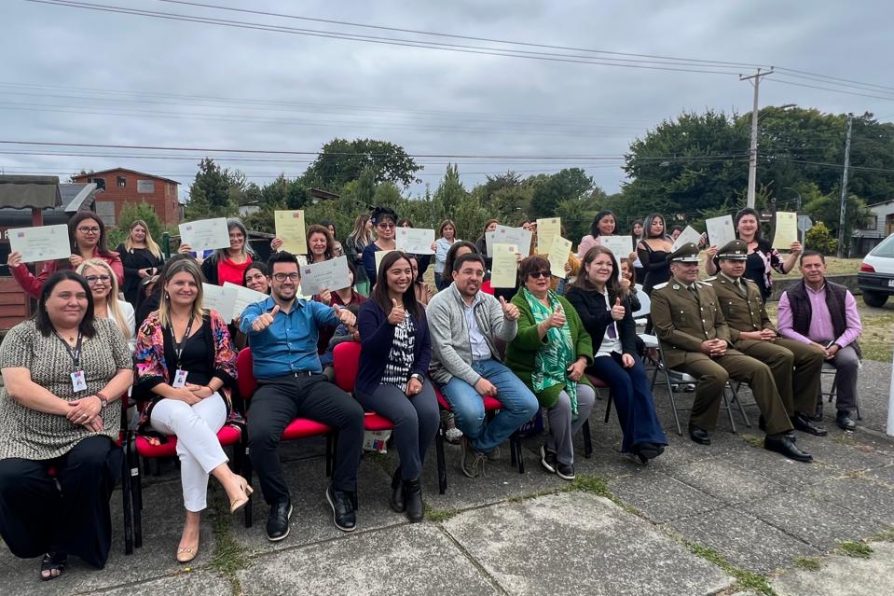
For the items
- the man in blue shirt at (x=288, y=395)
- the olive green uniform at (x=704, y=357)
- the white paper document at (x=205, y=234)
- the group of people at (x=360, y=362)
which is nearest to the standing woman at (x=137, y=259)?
the group of people at (x=360, y=362)

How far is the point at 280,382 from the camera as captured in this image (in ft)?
12.6

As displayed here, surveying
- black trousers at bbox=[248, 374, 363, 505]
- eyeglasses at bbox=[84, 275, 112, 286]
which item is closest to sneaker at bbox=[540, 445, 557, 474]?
black trousers at bbox=[248, 374, 363, 505]

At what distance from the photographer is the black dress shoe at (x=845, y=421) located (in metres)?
5.30

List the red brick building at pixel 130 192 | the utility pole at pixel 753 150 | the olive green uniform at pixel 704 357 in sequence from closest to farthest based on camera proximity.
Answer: the olive green uniform at pixel 704 357
the utility pole at pixel 753 150
the red brick building at pixel 130 192

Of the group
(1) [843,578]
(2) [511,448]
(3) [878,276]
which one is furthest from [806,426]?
(3) [878,276]

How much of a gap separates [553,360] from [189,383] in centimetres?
255

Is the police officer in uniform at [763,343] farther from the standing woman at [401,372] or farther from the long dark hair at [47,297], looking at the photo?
the long dark hair at [47,297]

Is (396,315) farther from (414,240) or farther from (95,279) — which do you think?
(414,240)

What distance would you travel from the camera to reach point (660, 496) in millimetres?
3971

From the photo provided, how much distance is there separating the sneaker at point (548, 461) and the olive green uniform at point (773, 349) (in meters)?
2.26

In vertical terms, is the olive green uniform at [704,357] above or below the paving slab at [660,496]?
above

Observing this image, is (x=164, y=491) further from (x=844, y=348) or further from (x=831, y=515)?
(x=844, y=348)

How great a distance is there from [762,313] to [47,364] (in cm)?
578

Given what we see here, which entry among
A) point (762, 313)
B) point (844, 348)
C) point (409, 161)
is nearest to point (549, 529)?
point (762, 313)
